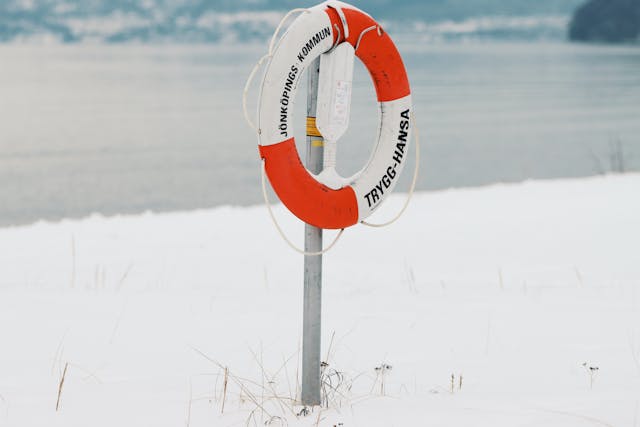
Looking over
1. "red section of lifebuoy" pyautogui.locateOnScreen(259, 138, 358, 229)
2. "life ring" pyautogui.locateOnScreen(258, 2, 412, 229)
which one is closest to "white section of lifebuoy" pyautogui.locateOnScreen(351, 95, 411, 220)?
"life ring" pyautogui.locateOnScreen(258, 2, 412, 229)

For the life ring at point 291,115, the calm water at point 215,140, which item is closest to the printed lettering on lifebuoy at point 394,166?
the life ring at point 291,115

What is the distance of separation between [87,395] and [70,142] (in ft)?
66.2

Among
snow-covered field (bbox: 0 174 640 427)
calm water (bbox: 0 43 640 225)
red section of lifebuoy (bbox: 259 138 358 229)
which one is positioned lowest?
snow-covered field (bbox: 0 174 640 427)

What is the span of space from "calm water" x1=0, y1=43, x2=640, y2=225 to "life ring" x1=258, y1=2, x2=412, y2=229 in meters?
9.58

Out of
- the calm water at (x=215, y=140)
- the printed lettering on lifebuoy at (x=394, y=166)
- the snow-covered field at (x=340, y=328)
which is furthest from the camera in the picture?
the calm water at (x=215, y=140)

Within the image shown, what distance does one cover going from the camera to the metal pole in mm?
2408

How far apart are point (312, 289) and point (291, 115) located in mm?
507

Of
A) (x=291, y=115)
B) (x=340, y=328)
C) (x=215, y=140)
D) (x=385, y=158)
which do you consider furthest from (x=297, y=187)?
(x=215, y=140)

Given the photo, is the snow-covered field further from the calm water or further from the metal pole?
the calm water

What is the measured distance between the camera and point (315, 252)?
2.40m

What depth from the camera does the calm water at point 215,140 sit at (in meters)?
14.6

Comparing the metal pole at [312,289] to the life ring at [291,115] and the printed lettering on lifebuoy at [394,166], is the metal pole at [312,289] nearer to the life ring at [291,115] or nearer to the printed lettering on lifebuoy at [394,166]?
the life ring at [291,115]

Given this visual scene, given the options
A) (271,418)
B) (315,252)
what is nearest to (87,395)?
(271,418)

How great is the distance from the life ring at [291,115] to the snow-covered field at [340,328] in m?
0.60
